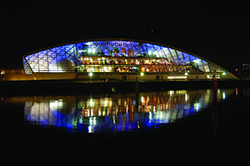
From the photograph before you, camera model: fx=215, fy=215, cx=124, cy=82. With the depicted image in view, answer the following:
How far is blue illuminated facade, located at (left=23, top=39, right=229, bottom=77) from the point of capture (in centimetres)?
4969

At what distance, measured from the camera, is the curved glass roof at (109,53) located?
4906 cm

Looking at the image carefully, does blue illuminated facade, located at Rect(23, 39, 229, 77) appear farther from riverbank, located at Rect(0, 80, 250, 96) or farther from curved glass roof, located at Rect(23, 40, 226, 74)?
Answer: riverbank, located at Rect(0, 80, 250, 96)

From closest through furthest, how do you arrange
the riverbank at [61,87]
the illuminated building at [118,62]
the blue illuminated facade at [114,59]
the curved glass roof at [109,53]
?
1. the riverbank at [61,87]
2. the curved glass roof at [109,53]
3. the illuminated building at [118,62]
4. the blue illuminated facade at [114,59]

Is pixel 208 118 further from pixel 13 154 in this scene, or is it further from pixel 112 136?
→ pixel 13 154

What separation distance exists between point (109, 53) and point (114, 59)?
7.04 feet

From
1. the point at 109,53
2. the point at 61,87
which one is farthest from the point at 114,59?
the point at 61,87

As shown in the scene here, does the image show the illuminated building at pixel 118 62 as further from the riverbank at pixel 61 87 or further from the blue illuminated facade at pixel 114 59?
the riverbank at pixel 61 87

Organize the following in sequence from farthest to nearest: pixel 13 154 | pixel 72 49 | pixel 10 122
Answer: pixel 72 49 < pixel 10 122 < pixel 13 154

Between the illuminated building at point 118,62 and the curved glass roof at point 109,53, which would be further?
the illuminated building at point 118,62

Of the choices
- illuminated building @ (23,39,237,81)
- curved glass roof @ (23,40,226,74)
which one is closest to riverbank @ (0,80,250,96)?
illuminated building @ (23,39,237,81)

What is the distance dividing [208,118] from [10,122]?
957cm

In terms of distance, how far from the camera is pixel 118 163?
17.4 ft

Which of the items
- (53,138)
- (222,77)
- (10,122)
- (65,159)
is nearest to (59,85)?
(10,122)

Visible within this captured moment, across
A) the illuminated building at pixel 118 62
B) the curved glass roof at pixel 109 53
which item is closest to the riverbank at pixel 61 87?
the illuminated building at pixel 118 62
